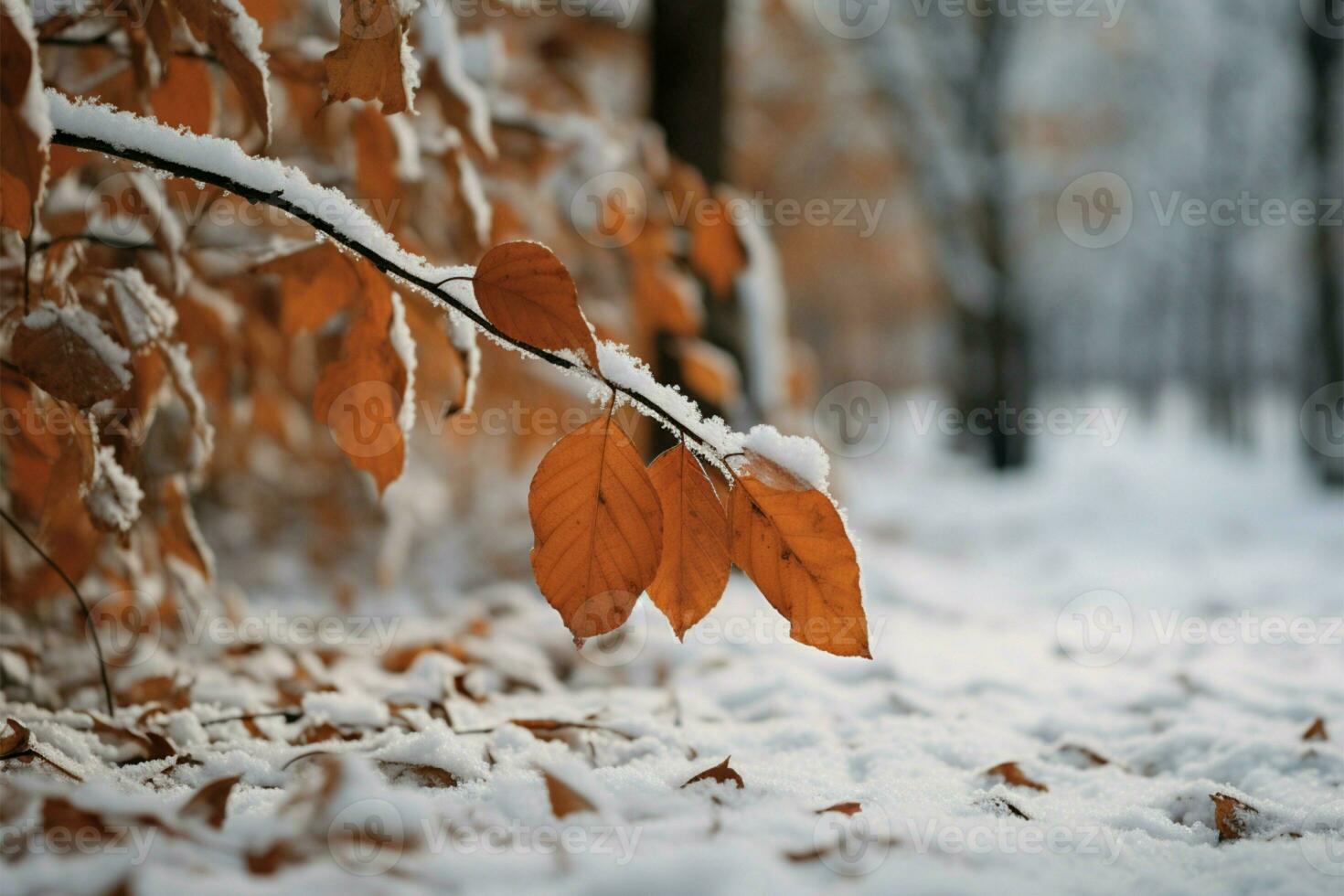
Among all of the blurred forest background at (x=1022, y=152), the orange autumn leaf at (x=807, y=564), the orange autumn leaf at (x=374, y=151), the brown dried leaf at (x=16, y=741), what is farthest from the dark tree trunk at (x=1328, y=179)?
the brown dried leaf at (x=16, y=741)

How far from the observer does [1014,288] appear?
8039 mm

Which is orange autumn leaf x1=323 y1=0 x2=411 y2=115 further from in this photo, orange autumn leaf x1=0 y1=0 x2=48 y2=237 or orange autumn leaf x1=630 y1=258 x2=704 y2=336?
orange autumn leaf x1=630 y1=258 x2=704 y2=336

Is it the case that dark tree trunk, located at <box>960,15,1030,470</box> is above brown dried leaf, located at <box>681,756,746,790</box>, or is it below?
above

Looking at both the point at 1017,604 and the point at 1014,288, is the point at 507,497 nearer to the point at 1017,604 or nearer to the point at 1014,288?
the point at 1017,604

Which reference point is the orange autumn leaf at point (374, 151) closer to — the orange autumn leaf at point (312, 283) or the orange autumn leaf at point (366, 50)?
the orange autumn leaf at point (312, 283)

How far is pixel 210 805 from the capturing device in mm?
691

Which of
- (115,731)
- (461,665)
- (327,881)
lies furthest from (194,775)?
(461,665)

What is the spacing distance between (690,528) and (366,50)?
43 cm

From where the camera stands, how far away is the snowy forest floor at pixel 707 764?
64 cm

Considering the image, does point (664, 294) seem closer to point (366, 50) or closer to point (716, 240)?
point (716, 240)

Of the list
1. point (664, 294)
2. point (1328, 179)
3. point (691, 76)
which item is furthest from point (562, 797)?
point (1328, 179)

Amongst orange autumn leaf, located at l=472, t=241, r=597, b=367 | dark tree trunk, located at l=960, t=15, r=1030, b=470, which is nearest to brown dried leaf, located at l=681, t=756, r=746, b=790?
orange autumn leaf, located at l=472, t=241, r=597, b=367

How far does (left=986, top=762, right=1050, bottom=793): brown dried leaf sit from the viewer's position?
40.9 inches

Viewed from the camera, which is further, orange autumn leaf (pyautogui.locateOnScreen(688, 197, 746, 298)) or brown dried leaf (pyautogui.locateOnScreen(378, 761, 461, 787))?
orange autumn leaf (pyautogui.locateOnScreen(688, 197, 746, 298))
